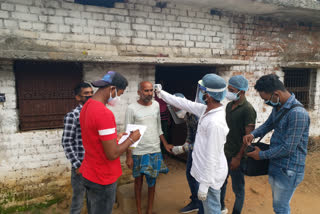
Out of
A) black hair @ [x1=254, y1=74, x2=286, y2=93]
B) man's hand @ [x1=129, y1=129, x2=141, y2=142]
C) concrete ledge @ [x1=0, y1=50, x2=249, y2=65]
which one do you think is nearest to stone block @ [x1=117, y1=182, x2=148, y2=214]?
man's hand @ [x1=129, y1=129, x2=141, y2=142]

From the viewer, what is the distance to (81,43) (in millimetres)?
3656

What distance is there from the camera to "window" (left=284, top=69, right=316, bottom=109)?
6.12 meters

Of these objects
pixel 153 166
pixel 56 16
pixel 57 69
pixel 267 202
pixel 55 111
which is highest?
pixel 56 16

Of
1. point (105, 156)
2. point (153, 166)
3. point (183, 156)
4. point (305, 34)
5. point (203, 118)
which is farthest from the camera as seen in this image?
point (305, 34)

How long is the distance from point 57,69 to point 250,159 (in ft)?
10.3

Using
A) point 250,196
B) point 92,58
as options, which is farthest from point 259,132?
point 92,58

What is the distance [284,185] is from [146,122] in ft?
5.81

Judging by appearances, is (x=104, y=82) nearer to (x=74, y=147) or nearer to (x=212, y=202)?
(x=74, y=147)

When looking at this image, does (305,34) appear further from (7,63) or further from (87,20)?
(7,63)

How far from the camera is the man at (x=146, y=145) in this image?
10.3 ft

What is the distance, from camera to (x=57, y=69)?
3.71 meters

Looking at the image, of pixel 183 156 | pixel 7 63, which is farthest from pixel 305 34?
pixel 7 63

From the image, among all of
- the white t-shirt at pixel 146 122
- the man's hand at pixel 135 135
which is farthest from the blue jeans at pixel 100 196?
the white t-shirt at pixel 146 122

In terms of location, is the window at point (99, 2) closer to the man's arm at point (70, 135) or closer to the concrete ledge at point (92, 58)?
the concrete ledge at point (92, 58)
